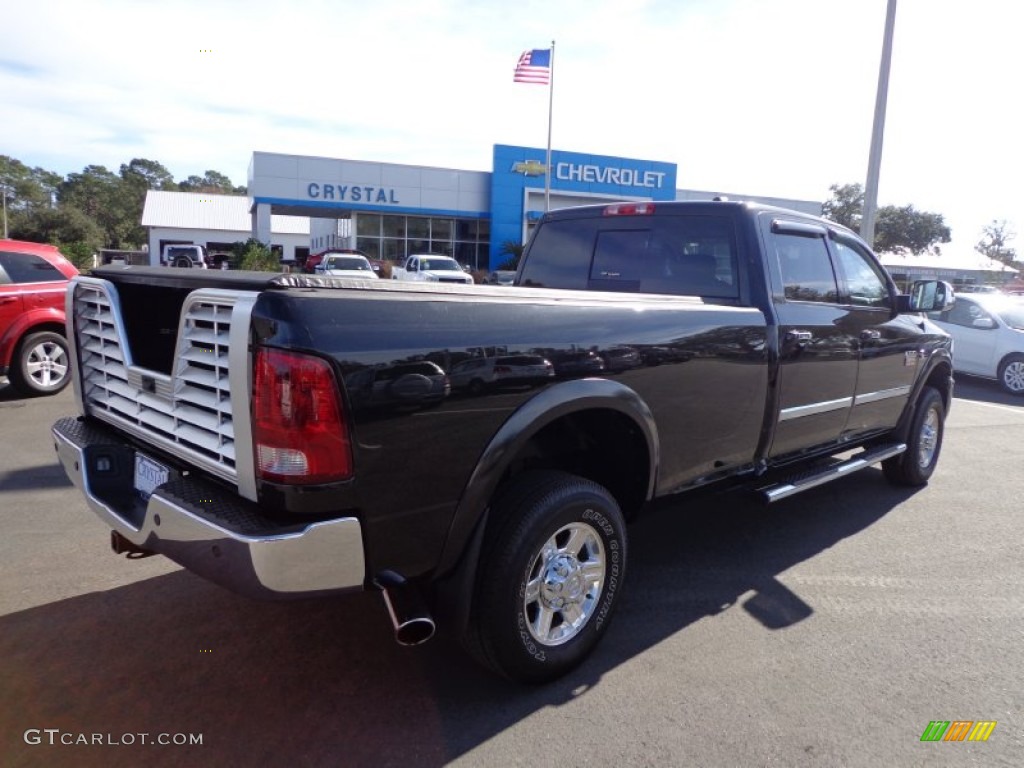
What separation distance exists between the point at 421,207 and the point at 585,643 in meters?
32.7

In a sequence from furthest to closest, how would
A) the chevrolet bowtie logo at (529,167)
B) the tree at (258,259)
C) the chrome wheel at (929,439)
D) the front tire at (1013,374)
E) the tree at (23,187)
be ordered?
the tree at (23,187)
the chevrolet bowtie logo at (529,167)
the tree at (258,259)
the front tire at (1013,374)
the chrome wheel at (929,439)

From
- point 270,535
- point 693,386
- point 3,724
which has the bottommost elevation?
point 3,724

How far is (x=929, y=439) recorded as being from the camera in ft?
20.4

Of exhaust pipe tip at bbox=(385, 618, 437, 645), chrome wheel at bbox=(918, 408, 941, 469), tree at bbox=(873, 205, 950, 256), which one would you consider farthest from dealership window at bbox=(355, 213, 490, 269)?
tree at bbox=(873, 205, 950, 256)

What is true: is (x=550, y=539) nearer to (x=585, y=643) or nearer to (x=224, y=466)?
(x=585, y=643)

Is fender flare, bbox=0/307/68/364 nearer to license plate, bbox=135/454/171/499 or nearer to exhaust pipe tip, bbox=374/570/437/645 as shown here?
license plate, bbox=135/454/171/499

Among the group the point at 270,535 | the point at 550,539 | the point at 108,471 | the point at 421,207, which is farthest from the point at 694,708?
the point at 421,207

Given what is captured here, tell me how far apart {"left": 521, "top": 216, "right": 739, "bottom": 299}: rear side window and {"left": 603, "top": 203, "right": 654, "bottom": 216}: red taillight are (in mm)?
37

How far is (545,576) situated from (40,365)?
8009 mm

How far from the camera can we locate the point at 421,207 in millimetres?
34188

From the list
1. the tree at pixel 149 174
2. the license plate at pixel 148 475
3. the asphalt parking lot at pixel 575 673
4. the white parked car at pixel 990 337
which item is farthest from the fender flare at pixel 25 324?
the tree at pixel 149 174

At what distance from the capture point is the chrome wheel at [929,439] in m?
6.07

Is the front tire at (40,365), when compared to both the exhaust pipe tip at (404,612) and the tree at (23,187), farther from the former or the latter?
the tree at (23,187)

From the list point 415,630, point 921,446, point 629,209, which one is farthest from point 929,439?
point 415,630
